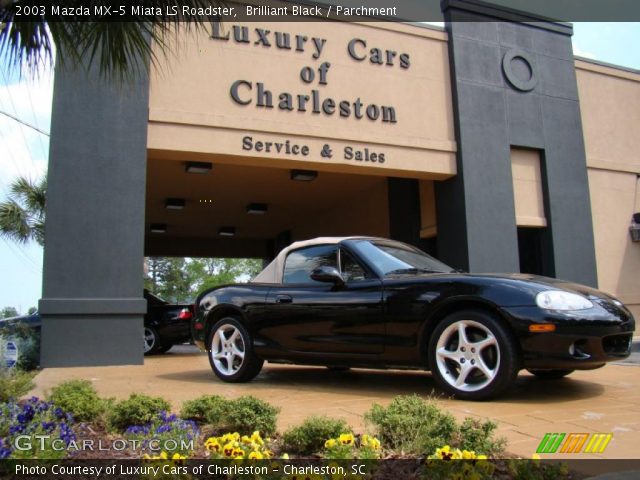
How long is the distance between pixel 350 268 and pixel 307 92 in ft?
19.3

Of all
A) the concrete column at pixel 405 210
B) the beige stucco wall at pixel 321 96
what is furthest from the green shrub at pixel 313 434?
the concrete column at pixel 405 210

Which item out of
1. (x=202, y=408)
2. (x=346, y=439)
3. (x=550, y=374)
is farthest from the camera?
(x=550, y=374)

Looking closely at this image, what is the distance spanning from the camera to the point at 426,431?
2.84 metres

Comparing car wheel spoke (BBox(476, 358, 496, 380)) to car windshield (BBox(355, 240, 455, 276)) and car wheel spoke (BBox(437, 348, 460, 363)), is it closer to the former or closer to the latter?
car wheel spoke (BBox(437, 348, 460, 363))

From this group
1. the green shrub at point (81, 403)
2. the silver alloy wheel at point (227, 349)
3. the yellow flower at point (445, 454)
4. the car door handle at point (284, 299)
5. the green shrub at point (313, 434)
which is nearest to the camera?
the yellow flower at point (445, 454)

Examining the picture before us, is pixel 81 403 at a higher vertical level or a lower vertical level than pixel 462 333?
lower

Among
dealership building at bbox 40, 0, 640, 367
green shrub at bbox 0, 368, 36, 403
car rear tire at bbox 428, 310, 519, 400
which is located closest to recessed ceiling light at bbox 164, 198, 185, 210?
dealership building at bbox 40, 0, 640, 367

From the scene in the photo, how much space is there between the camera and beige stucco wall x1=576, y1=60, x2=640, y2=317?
1286 centimetres

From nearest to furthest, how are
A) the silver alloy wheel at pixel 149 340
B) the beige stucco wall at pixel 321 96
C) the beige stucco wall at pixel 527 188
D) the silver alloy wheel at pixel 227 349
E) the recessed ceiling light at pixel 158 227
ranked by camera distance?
the silver alloy wheel at pixel 227 349
the beige stucco wall at pixel 321 96
the silver alloy wheel at pixel 149 340
the beige stucco wall at pixel 527 188
the recessed ceiling light at pixel 158 227

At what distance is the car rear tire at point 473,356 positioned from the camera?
4238 mm

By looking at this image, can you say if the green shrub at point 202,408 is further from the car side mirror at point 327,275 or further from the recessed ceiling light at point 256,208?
the recessed ceiling light at point 256,208

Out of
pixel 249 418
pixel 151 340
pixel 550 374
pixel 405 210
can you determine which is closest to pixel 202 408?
pixel 249 418

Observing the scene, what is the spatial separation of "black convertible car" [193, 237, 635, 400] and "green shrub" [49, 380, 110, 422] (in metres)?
2.07

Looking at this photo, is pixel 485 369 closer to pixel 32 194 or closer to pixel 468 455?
pixel 468 455
